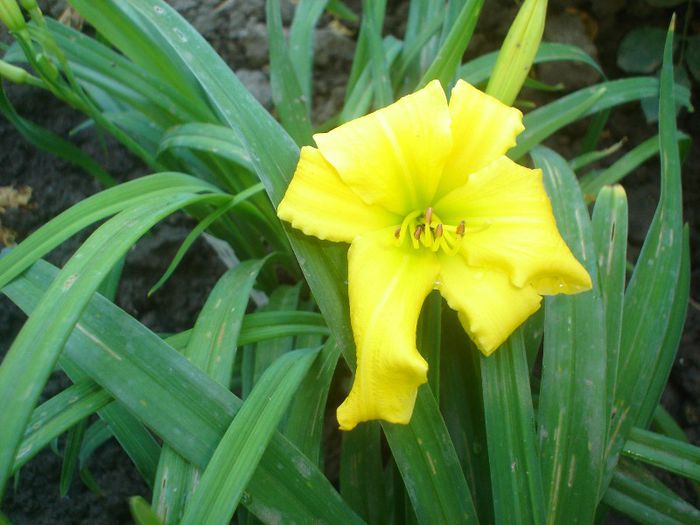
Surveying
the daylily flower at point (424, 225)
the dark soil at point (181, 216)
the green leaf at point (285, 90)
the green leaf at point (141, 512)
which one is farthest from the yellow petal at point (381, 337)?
the dark soil at point (181, 216)

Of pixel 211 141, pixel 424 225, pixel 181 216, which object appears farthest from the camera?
pixel 181 216

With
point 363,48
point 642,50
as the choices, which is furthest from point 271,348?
point 642,50

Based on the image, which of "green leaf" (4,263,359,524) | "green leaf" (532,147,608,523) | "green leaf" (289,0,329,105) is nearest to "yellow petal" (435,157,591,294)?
"green leaf" (532,147,608,523)

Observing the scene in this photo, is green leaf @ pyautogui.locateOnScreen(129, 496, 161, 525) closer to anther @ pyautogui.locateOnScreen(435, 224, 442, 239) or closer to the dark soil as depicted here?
anther @ pyautogui.locateOnScreen(435, 224, 442, 239)

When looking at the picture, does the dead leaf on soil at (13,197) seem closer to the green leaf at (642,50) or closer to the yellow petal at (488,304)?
the yellow petal at (488,304)

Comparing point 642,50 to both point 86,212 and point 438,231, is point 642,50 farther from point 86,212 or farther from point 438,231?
point 86,212

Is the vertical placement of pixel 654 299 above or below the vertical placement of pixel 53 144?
below

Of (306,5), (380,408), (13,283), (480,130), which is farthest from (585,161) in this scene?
(13,283)

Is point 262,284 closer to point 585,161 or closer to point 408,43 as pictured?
point 408,43
